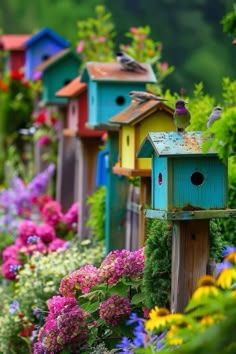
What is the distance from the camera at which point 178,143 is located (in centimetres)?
590

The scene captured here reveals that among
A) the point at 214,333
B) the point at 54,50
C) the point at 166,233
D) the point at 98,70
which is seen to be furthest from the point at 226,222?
the point at 54,50

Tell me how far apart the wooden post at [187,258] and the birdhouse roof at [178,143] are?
0.37 meters

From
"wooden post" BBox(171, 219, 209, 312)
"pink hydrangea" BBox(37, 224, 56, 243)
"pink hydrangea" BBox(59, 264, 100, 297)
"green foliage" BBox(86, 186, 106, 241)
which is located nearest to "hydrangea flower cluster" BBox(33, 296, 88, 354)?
"pink hydrangea" BBox(59, 264, 100, 297)

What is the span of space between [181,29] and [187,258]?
67.4ft

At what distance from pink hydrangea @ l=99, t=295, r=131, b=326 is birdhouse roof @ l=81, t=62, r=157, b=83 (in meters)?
3.34

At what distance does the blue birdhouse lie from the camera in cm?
586

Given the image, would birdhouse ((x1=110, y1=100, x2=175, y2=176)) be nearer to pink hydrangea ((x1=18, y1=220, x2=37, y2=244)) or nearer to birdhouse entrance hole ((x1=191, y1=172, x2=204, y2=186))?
birdhouse entrance hole ((x1=191, y1=172, x2=204, y2=186))

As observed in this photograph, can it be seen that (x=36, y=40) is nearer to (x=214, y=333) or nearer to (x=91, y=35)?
(x=91, y=35)

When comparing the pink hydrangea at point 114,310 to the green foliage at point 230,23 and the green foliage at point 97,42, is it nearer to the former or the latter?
the green foliage at point 230,23

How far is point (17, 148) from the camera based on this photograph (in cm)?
1928

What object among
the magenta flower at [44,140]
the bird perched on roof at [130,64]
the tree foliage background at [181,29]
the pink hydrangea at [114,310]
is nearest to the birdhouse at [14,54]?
the tree foliage background at [181,29]

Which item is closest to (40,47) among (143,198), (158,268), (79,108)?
(79,108)

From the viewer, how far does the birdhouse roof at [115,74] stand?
9258 mm

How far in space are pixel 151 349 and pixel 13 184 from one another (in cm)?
938
